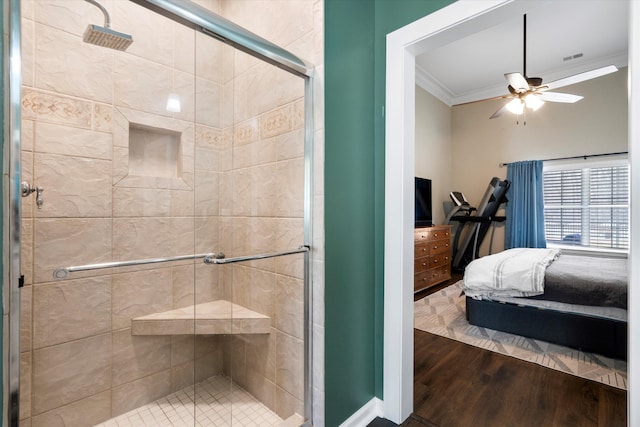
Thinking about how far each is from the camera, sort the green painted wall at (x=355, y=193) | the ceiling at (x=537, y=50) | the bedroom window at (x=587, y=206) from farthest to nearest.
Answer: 1. the bedroom window at (x=587, y=206)
2. the ceiling at (x=537, y=50)
3. the green painted wall at (x=355, y=193)

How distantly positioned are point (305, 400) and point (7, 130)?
1.51m

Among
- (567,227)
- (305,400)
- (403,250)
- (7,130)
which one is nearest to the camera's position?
(7,130)

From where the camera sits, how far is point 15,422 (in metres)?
0.89

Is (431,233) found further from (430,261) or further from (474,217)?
(474,217)

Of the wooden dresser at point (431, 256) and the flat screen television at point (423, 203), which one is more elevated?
the flat screen television at point (423, 203)

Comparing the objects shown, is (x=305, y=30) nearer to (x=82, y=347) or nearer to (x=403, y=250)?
(x=403, y=250)

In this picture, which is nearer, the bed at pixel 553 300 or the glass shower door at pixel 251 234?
the glass shower door at pixel 251 234

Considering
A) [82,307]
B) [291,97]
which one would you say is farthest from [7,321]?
[291,97]

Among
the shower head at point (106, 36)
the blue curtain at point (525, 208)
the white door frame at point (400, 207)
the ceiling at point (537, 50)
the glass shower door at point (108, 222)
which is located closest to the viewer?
the shower head at point (106, 36)

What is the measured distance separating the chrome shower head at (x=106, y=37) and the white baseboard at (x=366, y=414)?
2.03 metres

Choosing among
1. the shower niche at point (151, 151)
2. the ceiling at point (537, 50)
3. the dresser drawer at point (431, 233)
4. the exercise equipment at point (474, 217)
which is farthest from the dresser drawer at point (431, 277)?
the shower niche at point (151, 151)

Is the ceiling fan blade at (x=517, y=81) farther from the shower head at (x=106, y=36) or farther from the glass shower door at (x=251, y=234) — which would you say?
the shower head at (x=106, y=36)

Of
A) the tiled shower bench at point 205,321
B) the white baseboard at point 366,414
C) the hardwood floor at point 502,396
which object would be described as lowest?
the hardwood floor at point 502,396

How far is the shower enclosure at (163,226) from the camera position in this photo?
1.34 meters
